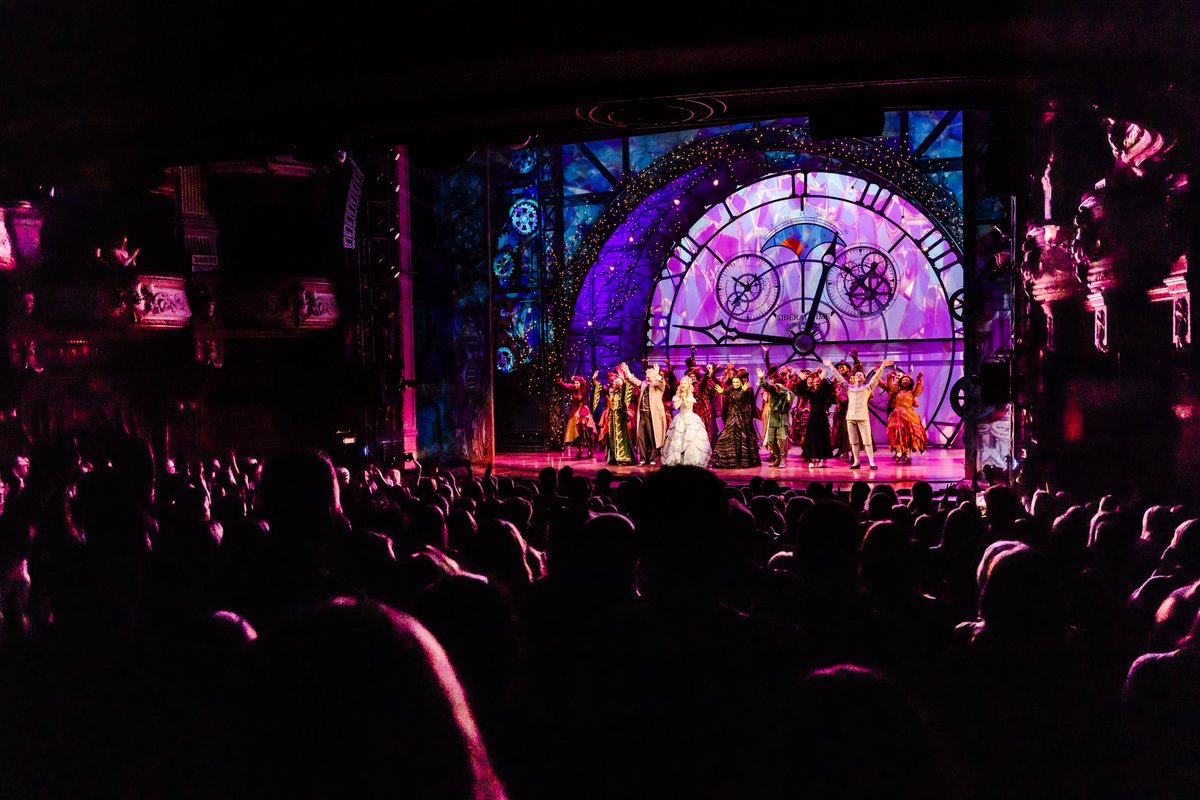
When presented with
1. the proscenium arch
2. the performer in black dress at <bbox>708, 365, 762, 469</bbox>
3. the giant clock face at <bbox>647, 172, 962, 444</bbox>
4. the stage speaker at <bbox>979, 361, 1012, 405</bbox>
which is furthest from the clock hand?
the stage speaker at <bbox>979, 361, 1012, 405</bbox>

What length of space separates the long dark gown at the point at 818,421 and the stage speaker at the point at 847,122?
29.7 feet

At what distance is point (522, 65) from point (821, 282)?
13941 mm

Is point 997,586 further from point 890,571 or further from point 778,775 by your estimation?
point 778,775

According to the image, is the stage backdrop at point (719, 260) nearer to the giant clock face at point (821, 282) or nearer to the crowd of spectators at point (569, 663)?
the giant clock face at point (821, 282)

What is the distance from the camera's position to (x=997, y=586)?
2078mm

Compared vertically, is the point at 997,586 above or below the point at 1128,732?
above

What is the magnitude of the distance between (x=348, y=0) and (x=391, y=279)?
909 centimetres

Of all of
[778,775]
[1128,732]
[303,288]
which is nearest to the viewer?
[778,775]

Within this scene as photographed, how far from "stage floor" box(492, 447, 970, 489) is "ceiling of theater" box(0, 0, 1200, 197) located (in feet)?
20.3

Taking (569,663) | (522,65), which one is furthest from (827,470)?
(569,663)

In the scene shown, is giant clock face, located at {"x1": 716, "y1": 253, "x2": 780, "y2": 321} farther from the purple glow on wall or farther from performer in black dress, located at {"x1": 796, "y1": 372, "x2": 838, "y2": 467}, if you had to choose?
performer in black dress, located at {"x1": 796, "y1": 372, "x2": 838, "y2": 467}

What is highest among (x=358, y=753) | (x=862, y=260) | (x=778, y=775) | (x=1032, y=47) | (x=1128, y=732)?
(x=862, y=260)

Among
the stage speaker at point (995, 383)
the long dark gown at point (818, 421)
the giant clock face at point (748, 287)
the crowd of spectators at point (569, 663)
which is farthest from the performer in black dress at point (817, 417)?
the crowd of spectators at point (569, 663)

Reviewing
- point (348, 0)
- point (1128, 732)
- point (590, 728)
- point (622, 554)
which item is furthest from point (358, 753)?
point (348, 0)
